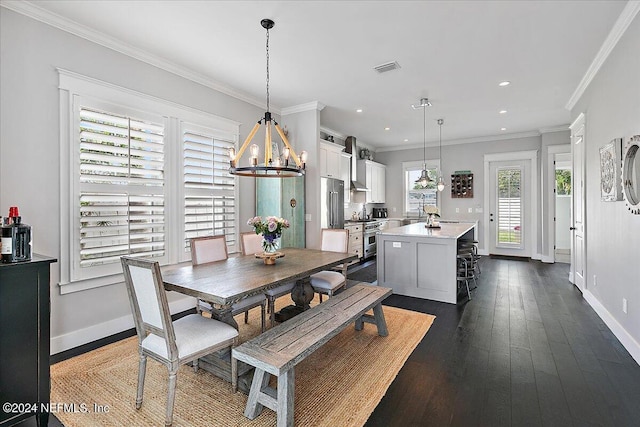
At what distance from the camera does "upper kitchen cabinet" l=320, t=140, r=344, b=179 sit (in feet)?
18.4

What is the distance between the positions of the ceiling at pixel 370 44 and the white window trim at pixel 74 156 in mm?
463

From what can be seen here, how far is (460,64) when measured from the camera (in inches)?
137

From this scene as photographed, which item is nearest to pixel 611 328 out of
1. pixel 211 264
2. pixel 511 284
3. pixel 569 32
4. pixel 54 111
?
pixel 511 284

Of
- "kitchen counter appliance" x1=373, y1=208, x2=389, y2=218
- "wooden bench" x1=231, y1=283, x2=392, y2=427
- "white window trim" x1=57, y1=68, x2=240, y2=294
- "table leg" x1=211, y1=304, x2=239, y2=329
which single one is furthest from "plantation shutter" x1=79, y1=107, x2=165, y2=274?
"kitchen counter appliance" x1=373, y1=208, x2=389, y2=218

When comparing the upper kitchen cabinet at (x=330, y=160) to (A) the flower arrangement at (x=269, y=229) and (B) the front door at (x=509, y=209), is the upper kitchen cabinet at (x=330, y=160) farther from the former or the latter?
(B) the front door at (x=509, y=209)

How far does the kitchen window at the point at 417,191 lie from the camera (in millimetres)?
7996

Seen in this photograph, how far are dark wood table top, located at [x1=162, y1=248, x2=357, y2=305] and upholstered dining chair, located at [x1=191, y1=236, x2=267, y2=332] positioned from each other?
0.21m

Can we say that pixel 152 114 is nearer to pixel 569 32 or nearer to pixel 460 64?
pixel 460 64

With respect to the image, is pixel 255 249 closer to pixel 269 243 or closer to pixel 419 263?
pixel 269 243

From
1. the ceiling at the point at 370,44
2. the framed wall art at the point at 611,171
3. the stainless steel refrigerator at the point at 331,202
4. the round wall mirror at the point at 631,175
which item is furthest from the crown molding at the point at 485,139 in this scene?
the round wall mirror at the point at 631,175

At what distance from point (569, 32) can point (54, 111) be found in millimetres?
4742

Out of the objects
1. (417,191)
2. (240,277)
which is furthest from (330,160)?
(240,277)

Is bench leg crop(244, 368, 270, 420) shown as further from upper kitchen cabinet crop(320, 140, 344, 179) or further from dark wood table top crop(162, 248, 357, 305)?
upper kitchen cabinet crop(320, 140, 344, 179)

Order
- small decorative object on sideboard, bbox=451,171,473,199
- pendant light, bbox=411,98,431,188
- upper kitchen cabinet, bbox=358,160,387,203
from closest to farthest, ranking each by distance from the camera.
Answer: pendant light, bbox=411,98,431,188 < upper kitchen cabinet, bbox=358,160,387,203 < small decorative object on sideboard, bbox=451,171,473,199
